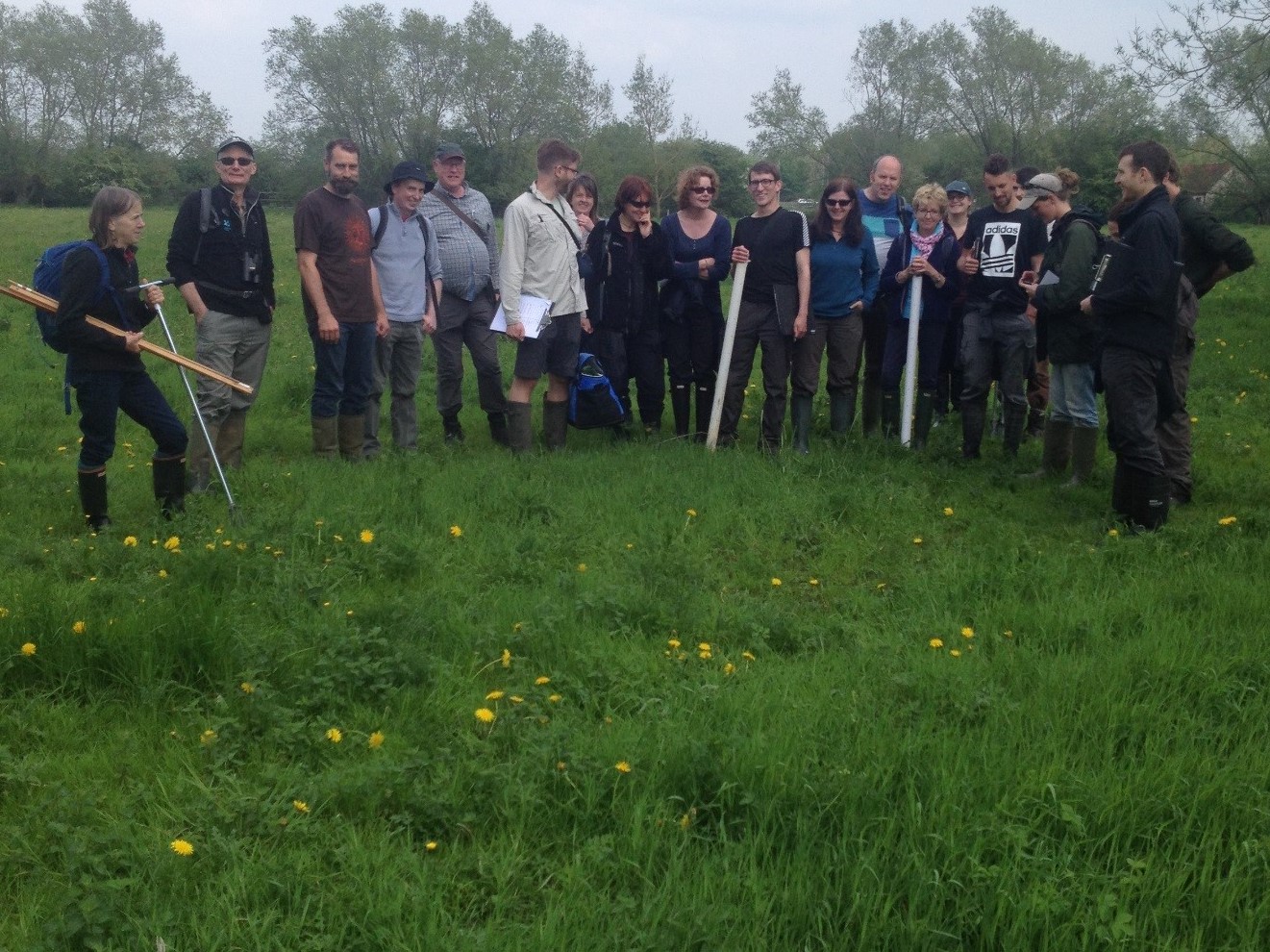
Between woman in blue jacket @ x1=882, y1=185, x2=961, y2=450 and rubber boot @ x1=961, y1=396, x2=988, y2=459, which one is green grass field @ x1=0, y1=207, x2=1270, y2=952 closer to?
rubber boot @ x1=961, y1=396, x2=988, y2=459

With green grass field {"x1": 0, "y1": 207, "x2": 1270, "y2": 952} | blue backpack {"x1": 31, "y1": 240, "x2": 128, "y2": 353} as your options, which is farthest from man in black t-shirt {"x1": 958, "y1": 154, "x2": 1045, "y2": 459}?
blue backpack {"x1": 31, "y1": 240, "x2": 128, "y2": 353}

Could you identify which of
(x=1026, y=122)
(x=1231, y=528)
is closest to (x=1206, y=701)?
(x=1231, y=528)

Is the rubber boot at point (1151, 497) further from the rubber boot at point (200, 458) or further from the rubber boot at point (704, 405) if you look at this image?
the rubber boot at point (200, 458)

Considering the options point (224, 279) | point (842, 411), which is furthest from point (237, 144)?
point (842, 411)

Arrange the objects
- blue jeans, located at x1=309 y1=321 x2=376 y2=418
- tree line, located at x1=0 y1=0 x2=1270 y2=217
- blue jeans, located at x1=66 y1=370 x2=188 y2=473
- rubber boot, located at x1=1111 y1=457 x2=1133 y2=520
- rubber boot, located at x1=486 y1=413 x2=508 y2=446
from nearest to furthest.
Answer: blue jeans, located at x1=66 y1=370 x2=188 y2=473
rubber boot, located at x1=1111 y1=457 x2=1133 y2=520
blue jeans, located at x1=309 y1=321 x2=376 y2=418
rubber boot, located at x1=486 y1=413 x2=508 y2=446
tree line, located at x1=0 y1=0 x2=1270 y2=217

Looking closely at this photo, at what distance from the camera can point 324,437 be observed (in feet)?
27.8

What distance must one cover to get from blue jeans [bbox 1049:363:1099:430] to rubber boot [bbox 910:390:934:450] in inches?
47.5

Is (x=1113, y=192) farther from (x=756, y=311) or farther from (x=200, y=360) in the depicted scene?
(x=200, y=360)

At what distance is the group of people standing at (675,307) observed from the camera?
265 inches

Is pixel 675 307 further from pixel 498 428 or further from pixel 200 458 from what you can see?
pixel 200 458

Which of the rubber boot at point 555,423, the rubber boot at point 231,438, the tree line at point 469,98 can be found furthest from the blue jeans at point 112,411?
the tree line at point 469,98

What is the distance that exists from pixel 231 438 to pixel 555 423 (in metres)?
2.42

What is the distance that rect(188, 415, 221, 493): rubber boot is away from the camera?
24.7 ft

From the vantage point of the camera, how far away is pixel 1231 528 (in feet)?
21.2
